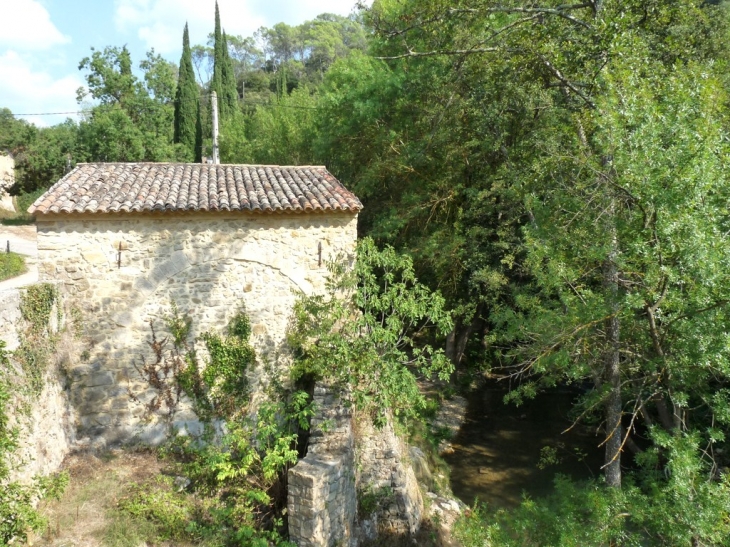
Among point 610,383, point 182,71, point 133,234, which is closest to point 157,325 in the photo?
point 133,234

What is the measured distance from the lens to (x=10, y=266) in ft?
46.0

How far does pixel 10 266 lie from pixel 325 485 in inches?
488

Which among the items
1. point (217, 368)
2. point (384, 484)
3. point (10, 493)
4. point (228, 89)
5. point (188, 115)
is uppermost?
point (228, 89)

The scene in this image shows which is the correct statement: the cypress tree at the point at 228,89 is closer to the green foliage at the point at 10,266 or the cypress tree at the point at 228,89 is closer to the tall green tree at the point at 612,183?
the green foliage at the point at 10,266

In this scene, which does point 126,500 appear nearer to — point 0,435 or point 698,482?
point 0,435

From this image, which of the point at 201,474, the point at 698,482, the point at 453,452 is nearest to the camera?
the point at 698,482

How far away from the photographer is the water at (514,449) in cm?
1046

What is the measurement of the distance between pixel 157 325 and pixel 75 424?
2.02 meters

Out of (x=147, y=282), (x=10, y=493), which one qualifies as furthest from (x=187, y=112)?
(x=10, y=493)

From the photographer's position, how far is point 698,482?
4.74m

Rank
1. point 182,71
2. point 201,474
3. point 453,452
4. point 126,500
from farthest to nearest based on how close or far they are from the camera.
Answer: point 182,71 → point 453,452 → point 201,474 → point 126,500

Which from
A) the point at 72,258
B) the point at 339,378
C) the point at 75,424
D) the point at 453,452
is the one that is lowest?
the point at 453,452

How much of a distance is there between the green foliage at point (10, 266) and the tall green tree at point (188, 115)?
12.8 metres

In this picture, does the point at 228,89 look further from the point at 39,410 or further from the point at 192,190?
the point at 39,410
